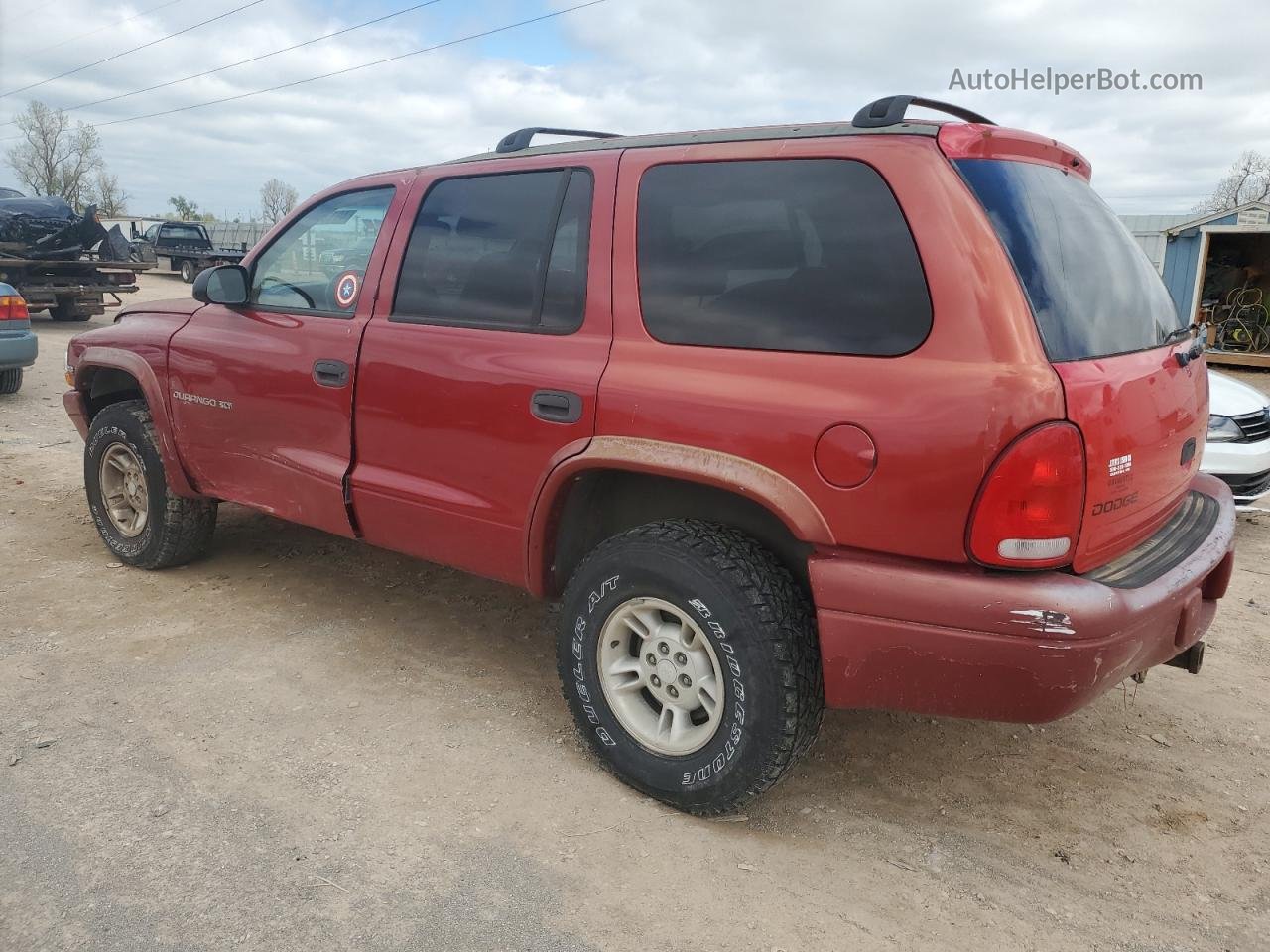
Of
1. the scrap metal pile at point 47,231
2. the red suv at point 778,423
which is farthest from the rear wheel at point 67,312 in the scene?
the red suv at point 778,423

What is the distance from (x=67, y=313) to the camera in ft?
54.3

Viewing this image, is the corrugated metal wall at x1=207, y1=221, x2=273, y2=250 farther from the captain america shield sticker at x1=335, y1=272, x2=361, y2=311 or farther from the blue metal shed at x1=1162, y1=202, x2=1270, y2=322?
the captain america shield sticker at x1=335, y1=272, x2=361, y2=311

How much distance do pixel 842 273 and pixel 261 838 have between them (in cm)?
218

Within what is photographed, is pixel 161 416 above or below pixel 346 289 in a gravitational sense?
below

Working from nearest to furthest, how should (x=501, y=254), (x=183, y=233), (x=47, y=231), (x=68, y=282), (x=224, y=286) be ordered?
(x=501, y=254) → (x=224, y=286) → (x=47, y=231) → (x=68, y=282) → (x=183, y=233)

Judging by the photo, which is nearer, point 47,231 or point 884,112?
point 884,112

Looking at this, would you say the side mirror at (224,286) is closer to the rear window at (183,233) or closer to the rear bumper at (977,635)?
the rear bumper at (977,635)

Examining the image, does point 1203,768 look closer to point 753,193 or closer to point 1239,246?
point 753,193

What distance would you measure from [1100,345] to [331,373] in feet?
8.62

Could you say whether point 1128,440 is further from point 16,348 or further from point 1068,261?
point 16,348

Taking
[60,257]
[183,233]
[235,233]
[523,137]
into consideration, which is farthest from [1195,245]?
[235,233]

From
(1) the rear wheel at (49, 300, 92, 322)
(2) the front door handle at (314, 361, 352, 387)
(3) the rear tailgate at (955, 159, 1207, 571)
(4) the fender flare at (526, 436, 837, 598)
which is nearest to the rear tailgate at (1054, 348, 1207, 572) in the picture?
(3) the rear tailgate at (955, 159, 1207, 571)

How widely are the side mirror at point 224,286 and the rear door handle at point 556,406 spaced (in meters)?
1.76

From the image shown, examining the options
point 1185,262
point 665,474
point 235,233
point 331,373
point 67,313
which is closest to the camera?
point 665,474
